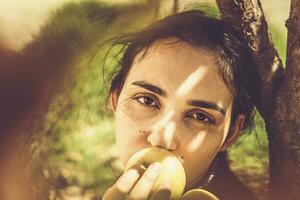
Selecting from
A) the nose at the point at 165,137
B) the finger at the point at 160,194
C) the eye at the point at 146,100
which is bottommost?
the finger at the point at 160,194

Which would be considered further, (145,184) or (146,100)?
(146,100)

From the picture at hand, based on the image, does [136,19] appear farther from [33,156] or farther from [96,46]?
[33,156]

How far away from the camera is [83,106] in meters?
1.27

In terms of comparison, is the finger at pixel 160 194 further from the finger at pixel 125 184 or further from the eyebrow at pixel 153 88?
the eyebrow at pixel 153 88

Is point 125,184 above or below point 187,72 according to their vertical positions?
below

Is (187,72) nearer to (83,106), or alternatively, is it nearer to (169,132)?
(169,132)

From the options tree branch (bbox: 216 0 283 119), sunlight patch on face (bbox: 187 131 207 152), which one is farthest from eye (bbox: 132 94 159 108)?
tree branch (bbox: 216 0 283 119)

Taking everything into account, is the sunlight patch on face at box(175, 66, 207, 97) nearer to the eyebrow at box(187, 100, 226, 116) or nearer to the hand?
the eyebrow at box(187, 100, 226, 116)

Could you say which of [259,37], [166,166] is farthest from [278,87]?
[166,166]

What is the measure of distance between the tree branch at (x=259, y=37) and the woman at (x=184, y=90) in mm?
18

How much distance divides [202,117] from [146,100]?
12cm

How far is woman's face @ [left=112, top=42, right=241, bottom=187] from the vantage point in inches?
45.0

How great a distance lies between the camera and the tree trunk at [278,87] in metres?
1.19

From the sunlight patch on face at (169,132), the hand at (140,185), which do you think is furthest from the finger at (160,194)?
the sunlight patch on face at (169,132)
